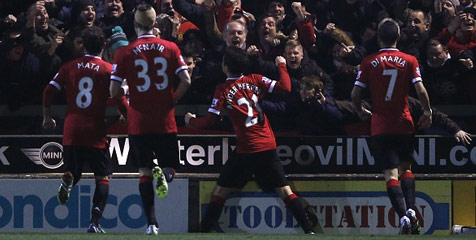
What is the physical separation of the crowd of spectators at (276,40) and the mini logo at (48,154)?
3.17 feet

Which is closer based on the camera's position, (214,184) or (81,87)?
(81,87)

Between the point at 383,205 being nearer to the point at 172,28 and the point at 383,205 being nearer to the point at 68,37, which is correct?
the point at 172,28

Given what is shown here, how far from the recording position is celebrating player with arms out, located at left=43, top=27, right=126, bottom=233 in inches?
377

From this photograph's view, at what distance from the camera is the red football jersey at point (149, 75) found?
8.98 metres

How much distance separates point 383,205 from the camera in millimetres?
10375

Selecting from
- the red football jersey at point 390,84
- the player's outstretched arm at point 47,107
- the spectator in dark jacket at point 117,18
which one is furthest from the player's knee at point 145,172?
the spectator in dark jacket at point 117,18

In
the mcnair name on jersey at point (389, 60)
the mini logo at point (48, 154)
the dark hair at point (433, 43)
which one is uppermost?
the dark hair at point (433, 43)

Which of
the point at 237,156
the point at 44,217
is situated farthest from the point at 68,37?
the point at 237,156

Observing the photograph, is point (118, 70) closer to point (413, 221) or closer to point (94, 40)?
point (94, 40)

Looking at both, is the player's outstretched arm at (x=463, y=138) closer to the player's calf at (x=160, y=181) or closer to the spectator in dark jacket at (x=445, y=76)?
the spectator in dark jacket at (x=445, y=76)

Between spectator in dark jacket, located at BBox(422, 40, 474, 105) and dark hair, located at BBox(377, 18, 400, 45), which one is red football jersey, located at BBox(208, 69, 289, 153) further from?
spectator in dark jacket, located at BBox(422, 40, 474, 105)

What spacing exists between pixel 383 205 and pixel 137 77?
9.48 ft

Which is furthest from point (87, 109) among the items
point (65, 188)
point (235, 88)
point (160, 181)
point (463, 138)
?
point (463, 138)

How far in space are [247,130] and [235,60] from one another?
65cm
